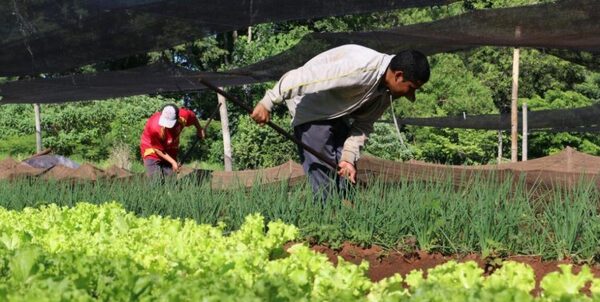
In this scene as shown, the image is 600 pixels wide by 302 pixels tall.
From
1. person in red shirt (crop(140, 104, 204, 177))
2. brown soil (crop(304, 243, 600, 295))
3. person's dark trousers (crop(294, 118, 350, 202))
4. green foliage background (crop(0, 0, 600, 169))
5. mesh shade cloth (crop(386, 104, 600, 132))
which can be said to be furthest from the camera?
green foliage background (crop(0, 0, 600, 169))

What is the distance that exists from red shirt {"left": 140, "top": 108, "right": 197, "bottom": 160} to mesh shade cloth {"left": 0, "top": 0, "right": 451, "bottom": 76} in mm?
1046

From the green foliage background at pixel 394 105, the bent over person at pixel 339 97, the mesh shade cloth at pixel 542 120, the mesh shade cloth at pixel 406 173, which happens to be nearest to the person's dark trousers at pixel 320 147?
the bent over person at pixel 339 97

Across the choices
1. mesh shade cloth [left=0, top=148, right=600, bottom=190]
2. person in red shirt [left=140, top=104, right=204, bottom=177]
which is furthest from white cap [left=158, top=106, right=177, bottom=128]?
mesh shade cloth [left=0, top=148, right=600, bottom=190]

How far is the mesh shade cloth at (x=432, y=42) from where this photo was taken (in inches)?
235

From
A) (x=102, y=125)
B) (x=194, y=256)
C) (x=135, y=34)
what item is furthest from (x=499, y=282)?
(x=102, y=125)

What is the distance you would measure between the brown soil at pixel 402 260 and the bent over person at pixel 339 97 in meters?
0.52

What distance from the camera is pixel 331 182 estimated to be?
5008mm

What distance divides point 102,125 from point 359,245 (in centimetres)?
2284

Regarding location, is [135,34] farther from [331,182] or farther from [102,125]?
[102,125]

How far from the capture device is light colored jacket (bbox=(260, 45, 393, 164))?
4.79 meters

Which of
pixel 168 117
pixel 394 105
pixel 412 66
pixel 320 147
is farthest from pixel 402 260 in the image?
pixel 394 105

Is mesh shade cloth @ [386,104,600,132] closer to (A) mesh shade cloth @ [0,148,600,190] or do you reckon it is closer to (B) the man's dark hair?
(A) mesh shade cloth @ [0,148,600,190]

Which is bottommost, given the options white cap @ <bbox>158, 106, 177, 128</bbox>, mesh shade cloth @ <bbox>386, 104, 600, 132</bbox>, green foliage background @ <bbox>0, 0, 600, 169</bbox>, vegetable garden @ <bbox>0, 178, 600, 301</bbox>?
green foliage background @ <bbox>0, 0, 600, 169</bbox>

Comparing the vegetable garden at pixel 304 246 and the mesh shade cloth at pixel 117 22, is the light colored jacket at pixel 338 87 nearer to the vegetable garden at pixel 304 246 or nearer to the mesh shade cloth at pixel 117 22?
the vegetable garden at pixel 304 246
